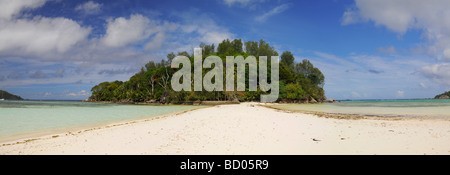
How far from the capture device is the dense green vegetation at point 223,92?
65000 mm

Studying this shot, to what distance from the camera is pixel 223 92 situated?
59.1 m
